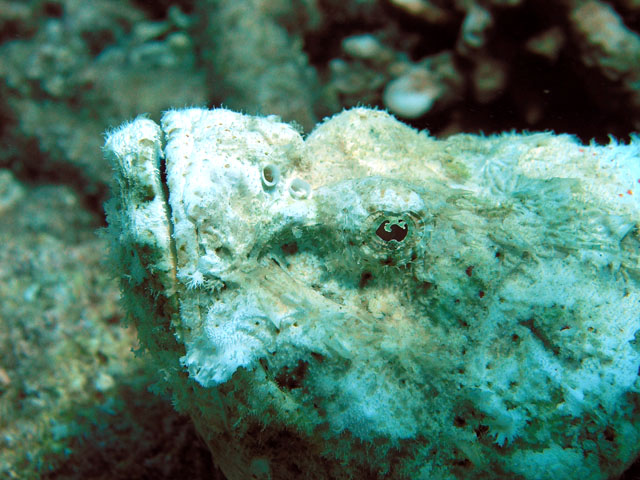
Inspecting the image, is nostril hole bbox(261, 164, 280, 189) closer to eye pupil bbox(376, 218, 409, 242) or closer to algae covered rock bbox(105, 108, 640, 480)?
algae covered rock bbox(105, 108, 640, 480)

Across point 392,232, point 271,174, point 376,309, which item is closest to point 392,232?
point 392,232

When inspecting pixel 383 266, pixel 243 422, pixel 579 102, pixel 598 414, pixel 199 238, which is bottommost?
pixel 598 414

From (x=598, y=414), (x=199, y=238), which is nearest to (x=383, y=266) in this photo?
(x=199, y=238)

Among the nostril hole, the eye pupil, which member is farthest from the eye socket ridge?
the nostril hole

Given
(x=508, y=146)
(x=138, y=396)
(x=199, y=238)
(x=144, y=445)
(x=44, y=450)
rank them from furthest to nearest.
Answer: (x=138, y=396) < (x=44, y=450) < (x=144, y=445) < (x=508, y=146) < (x=199, y=238)

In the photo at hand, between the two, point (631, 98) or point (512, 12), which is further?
point (512, 12)

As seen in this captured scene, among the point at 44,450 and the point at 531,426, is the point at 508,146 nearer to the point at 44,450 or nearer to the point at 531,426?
the point at 531,426

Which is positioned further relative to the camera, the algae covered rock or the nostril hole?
the nostril hole

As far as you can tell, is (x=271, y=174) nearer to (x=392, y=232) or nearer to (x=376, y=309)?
(x=392, y=232)

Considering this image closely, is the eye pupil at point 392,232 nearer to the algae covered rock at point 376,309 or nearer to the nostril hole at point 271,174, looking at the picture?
the algae covered rock at point 376,309
